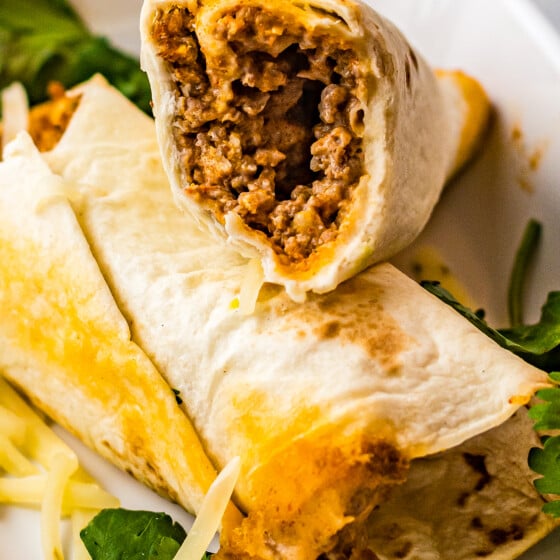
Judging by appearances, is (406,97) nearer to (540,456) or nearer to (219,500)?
(540,456)

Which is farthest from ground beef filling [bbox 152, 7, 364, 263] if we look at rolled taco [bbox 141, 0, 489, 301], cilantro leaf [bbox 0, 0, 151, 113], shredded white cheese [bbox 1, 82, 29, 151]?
cilantro leaf [bbox 0, 0, 151, 113]

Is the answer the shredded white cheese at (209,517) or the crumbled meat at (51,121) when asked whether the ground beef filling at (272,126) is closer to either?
the shredded white cheese at (209,517)

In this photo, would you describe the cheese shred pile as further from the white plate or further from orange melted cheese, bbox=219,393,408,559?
the white plate

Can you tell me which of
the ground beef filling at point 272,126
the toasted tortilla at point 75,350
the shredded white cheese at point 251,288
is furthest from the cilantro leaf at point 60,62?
the shredded white cheese at point 251,288

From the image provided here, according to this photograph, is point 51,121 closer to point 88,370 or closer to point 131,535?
point 88,370

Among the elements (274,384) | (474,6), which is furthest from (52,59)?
(274,384)

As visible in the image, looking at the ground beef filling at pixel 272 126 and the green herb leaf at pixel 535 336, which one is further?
the green herb leaf at pixel 535 336

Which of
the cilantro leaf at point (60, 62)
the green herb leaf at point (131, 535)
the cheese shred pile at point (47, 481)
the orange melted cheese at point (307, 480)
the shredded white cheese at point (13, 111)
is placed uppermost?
the orange melted cheese at point (307, 480)
